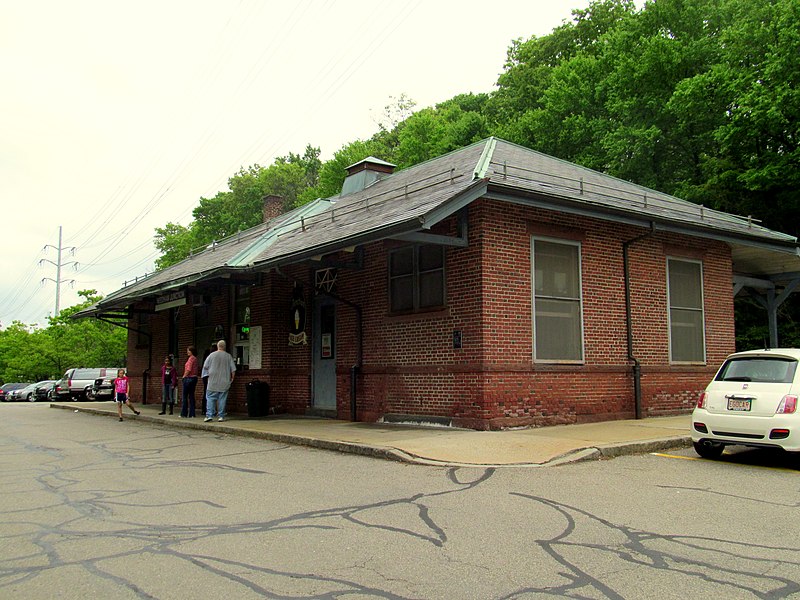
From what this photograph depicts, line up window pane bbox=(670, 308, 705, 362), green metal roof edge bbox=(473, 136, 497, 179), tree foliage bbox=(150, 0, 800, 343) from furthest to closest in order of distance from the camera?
tree foliage bbox=(150, 0, 800, 343) → window pane bbox=(670, 308, 705, 362) → green metal roof edge bbox=(473, 136, 497, 179)

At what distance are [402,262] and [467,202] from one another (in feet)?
9.74

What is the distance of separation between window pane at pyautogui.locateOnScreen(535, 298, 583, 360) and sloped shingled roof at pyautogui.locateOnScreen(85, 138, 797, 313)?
1.84m

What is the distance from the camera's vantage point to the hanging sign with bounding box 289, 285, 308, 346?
1659cm

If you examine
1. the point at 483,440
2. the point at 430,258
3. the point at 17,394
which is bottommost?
the point at 17,394

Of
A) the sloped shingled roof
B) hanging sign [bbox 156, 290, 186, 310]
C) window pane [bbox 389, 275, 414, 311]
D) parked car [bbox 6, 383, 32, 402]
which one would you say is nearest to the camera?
the sloped shingled roof

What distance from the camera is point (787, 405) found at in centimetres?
850

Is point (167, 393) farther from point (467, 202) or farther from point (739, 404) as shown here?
point (739, 404)

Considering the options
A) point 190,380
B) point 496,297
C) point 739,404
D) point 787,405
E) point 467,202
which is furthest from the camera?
point 190,380

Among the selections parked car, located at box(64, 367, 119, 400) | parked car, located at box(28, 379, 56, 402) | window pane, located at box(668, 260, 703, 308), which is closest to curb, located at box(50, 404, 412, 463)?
window pane, located at box(668, 260, 703, 308)

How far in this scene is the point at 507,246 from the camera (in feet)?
40.3

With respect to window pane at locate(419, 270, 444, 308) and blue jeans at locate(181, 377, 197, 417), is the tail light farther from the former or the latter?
blue jeans at locate(181, 377, 197, 417)

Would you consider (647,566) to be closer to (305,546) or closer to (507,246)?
(305,546)

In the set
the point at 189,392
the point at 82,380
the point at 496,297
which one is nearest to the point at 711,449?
the point at 496,297

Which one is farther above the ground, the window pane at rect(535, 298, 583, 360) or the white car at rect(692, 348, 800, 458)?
the window pane at rect(535, 298, 583, 360)
